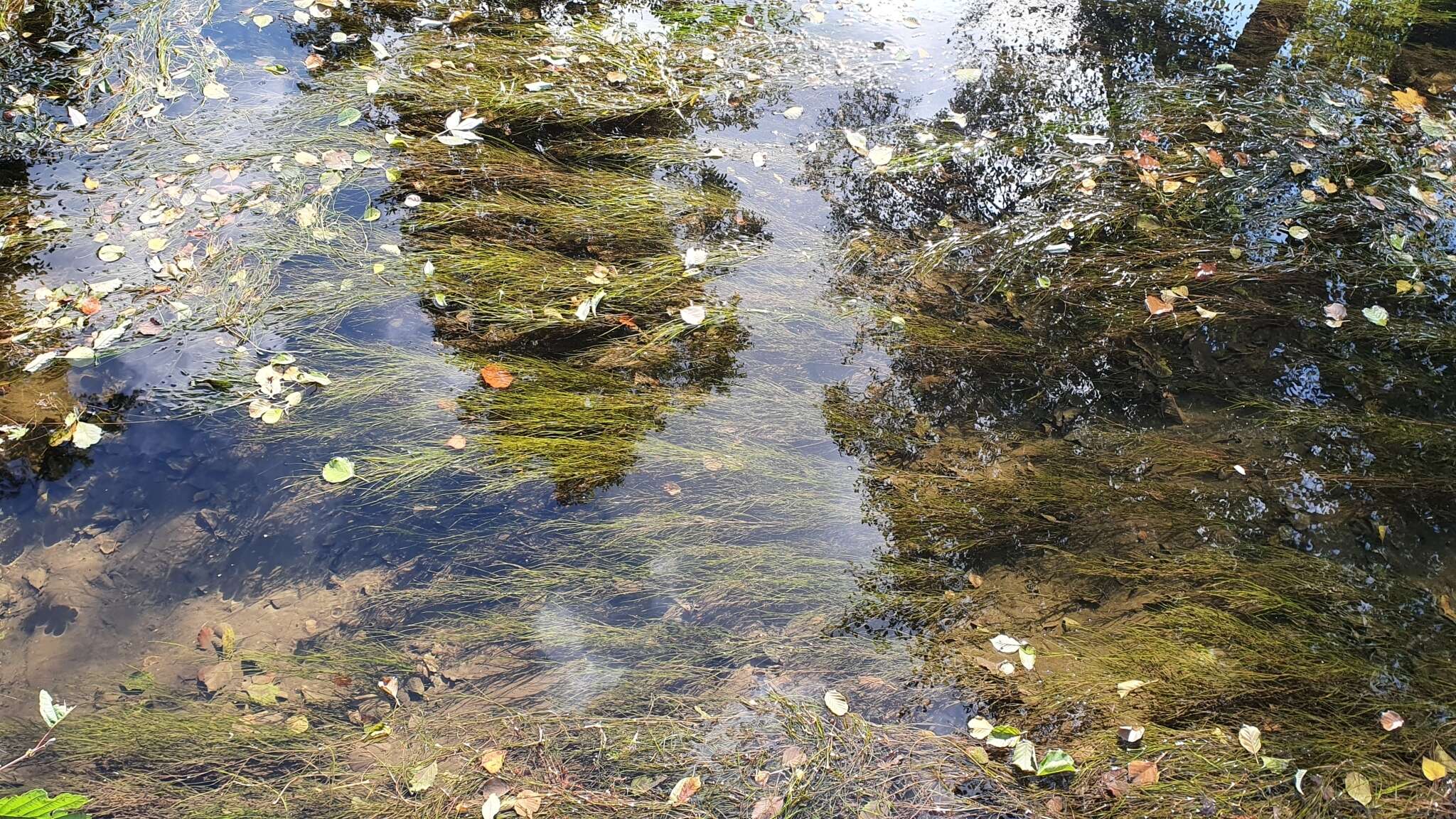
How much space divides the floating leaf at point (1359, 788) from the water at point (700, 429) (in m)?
0.02

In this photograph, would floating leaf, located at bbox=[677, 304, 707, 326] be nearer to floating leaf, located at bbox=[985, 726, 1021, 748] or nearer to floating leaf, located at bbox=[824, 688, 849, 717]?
floating leaf, located at bbox=[824, 688, 849, 717]

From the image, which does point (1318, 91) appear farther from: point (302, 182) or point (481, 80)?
point (302, 182)

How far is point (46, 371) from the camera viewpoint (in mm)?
2379

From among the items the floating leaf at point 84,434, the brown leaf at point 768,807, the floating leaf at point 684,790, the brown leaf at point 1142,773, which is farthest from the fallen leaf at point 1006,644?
the floating leaf at point 84,434

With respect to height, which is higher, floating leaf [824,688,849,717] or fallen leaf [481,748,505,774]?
floating leaf [824,688,849,717]

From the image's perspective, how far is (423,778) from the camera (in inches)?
67.6

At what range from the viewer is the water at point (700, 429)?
6.11 ft

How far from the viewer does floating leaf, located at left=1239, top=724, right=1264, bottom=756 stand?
6.06 ft

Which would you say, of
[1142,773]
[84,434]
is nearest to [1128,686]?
[1142,773]

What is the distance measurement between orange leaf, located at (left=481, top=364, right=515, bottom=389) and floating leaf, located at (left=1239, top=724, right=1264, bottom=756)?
233 centimetres

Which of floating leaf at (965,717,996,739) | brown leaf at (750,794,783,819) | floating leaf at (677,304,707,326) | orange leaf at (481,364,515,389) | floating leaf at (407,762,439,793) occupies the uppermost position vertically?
floating leaf at (677,304,707,326)

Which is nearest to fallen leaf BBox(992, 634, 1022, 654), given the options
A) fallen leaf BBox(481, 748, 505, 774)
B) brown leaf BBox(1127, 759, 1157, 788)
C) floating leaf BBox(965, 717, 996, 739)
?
floating leaf BBox(965, 717, 996, 739)

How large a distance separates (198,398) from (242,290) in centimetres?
49

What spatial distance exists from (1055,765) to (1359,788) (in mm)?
710
